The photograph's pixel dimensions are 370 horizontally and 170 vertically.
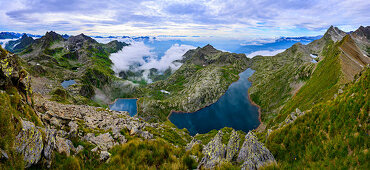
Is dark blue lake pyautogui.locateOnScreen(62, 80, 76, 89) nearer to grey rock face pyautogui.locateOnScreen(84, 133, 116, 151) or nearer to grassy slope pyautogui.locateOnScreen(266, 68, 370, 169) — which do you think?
grey rock face pyautogui.locateOnScreen(84, 133, 116, 151)

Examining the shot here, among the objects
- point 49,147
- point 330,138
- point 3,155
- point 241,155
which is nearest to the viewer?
point 3,155

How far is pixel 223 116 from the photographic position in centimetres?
15362

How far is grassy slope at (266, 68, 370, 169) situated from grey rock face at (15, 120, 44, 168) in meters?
14.8

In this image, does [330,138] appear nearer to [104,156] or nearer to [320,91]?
[104,156]

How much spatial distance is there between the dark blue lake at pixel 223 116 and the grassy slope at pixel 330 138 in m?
116

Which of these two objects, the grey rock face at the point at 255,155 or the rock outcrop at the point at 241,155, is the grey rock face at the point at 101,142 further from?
the grey rock face at the point at 255,155

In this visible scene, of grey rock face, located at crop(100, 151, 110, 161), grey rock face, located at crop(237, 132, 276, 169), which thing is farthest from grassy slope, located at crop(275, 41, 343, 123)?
grey rock face, located at crop(100, 151, 110, 161)

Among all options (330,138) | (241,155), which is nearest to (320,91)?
(330,138)

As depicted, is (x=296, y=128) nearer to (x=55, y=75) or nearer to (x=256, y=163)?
(x=256, y=163)

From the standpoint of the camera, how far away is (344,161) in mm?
9422

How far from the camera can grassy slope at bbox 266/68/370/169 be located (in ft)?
32.7

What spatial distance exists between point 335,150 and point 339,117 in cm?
536

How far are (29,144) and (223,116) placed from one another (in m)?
157

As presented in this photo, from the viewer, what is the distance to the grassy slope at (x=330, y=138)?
9977 mm
